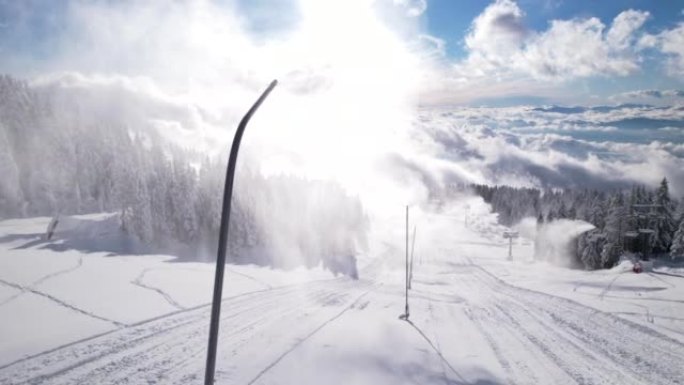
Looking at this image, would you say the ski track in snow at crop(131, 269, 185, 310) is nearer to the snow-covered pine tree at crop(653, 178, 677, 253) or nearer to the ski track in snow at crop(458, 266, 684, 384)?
the ski track in snow at crop(458, 266, 684, 384)

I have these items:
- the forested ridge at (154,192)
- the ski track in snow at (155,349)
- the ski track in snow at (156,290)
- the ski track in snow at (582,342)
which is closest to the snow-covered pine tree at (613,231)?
the ski track in snow at (582,342)

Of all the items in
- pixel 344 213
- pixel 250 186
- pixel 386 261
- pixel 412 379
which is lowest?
pixel 386 261

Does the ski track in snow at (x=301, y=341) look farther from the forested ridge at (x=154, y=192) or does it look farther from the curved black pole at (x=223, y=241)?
the forested ridge at (x=154, y=192)

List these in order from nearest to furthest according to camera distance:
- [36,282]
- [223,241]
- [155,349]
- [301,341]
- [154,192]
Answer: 1. [223,241]
2. [155,349]
3. [301,341]
4. [36,282]
5. [154,192]

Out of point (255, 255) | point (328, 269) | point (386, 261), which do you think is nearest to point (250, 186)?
point (255, 255)

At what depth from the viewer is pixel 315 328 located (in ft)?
77.8

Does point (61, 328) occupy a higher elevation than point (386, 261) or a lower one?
higher

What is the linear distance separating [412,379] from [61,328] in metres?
18.8

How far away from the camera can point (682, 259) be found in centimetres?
6000

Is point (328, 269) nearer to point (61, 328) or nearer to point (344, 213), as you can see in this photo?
point (344, 213)

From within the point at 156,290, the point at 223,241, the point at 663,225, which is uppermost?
the point at 223,241

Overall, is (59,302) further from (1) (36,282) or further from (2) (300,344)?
(2) (300,344)

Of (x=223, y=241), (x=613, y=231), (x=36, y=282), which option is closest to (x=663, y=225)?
(x=613, y=231)

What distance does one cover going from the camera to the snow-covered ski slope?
16.7 metres
